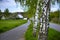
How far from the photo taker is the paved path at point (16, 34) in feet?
10.2

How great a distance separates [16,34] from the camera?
10.3ft

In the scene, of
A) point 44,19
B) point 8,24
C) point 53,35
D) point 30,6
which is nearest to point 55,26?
point 53,35

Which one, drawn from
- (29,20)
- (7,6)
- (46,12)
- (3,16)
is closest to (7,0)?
(7,6)

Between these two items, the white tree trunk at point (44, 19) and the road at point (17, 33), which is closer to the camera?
the white tree trunk at point (44, 19)

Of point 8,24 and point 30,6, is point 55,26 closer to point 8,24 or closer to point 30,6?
point 30,6

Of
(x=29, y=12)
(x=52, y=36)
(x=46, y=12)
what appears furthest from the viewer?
(x=29, y=12)

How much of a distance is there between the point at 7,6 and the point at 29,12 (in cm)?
46

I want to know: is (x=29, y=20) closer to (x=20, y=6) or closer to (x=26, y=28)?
(x=26, y=28)

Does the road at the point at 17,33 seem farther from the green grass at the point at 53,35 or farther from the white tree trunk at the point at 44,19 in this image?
the white tree trunk at the point at 44,19

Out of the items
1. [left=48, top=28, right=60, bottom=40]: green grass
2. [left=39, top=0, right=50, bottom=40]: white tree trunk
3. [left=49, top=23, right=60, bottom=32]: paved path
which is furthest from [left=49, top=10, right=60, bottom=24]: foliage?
[left=39, top=0, right=50, bottom=40]: white tree trunk

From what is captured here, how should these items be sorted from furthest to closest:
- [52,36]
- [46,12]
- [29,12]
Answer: [29,12]
[52,36]
[46,12]

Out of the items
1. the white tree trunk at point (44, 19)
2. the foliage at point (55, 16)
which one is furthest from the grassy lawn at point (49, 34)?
the white tree trunk at point (44, 19)

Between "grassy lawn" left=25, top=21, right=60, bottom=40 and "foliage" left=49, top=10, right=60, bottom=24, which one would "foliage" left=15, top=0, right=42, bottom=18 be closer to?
"grassy lawn" left=25, top=21, right=60, bottom=40

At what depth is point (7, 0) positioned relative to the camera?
3197 mm
